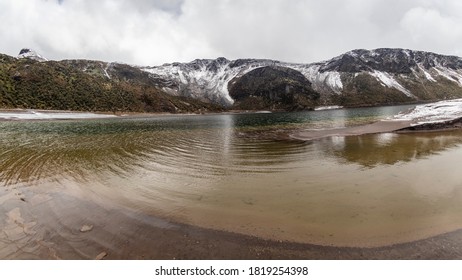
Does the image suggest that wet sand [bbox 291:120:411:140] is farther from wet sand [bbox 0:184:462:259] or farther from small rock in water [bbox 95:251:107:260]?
small rock in water [bbox 95:251:107:260]

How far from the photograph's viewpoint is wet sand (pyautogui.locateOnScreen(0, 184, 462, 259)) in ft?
24.4

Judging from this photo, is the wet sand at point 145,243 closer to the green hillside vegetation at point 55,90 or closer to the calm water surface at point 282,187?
the calm water surface at point 282,187

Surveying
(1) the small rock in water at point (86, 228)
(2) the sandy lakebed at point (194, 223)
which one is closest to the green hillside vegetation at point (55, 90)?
(2) the sandy lakebed at point (194, 223)

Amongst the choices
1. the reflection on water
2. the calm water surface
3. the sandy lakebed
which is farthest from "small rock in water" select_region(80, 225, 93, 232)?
the reflection on water

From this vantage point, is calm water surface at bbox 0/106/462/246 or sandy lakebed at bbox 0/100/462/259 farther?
calm water surface at bbox 0/106/462/246

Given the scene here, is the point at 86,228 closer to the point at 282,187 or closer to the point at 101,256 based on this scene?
the point at 101,256

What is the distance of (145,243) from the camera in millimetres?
8031

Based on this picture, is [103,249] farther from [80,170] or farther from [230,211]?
[80,170]

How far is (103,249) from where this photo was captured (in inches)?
304

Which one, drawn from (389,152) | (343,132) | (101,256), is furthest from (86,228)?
(343,132)

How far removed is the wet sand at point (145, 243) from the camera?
7448 mm

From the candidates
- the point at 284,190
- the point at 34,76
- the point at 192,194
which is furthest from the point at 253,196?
the point at 34,76

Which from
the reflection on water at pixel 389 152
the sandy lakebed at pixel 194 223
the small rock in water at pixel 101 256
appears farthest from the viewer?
the reflection on water at pixel 389 152

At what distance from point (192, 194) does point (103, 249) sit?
527 centimetres
